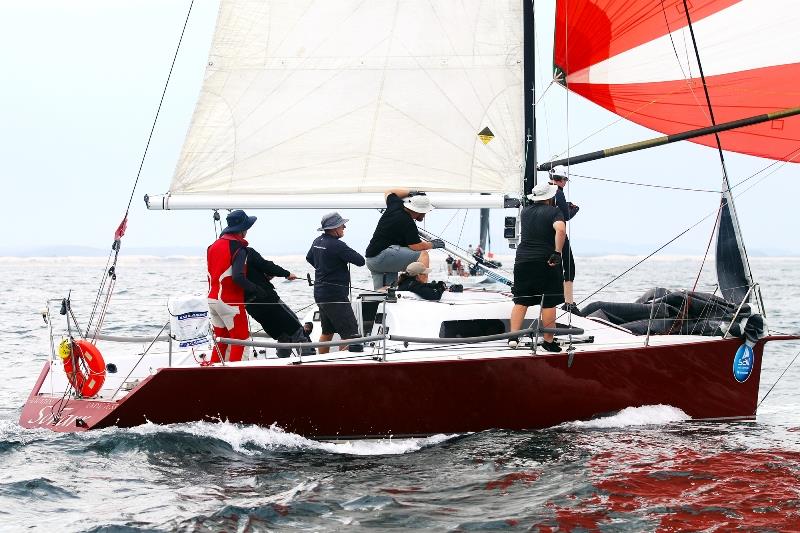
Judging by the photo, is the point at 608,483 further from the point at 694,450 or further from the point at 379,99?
the point at 379,99

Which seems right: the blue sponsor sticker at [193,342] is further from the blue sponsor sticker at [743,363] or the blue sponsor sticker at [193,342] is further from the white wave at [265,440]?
the blue sponsor sticker at [743,363]

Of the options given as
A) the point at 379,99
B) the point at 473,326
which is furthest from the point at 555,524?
the point at 379,99

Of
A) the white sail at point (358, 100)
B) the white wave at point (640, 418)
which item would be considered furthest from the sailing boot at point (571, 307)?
the white sail at point (358, 100)

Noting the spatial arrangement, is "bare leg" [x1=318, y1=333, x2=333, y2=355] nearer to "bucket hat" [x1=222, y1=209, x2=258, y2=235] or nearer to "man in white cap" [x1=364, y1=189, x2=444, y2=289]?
"man in white cap" [x1=364, y1=189, x2=444, y2=289]

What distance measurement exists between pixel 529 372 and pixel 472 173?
2697mm

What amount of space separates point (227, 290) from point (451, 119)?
10.0 feet

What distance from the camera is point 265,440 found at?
25.6ft

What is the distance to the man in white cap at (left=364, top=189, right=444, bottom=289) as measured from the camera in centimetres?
945

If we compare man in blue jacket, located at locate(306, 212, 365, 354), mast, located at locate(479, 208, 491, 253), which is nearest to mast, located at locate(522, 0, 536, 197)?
man in blue jacket, located at locate(306, 212, 365, 354)

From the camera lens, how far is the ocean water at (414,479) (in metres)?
5.96

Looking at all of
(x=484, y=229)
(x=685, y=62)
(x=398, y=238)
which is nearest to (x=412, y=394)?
(x=398, y=238)

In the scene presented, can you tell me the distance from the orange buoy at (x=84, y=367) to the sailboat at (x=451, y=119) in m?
0.01

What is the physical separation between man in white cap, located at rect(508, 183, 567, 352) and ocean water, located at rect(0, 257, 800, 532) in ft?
3.24

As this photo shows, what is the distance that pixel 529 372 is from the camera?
809 centimetres
